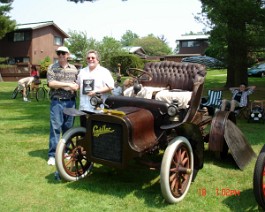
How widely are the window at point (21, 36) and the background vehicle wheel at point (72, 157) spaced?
126ft

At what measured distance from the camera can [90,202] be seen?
433cm

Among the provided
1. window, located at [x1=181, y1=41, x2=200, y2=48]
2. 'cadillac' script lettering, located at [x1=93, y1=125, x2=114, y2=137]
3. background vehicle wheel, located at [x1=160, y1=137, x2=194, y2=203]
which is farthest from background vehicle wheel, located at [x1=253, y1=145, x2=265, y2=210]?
window, located at [x1=181, y1=41, x2=200, y2=48]

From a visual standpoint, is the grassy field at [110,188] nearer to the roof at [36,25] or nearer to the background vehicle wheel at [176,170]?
the background vehicle wheel at [176,170]

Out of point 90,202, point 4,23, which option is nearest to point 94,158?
point 90,202

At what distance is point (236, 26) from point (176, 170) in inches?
316

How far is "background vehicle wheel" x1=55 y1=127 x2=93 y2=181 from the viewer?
480 centimetres

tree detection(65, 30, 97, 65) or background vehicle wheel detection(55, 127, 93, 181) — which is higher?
tree detection(65, 30, 97, 65)

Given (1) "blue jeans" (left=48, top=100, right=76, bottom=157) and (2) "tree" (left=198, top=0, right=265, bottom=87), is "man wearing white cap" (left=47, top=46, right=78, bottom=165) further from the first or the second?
(2) "tree" (left=198, top=0, right=265, bottom=87)

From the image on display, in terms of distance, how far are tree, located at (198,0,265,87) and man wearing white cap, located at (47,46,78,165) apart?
6502 millimetres

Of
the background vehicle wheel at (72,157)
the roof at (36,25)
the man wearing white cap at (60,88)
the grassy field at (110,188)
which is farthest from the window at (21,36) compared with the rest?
the background vehicle wheel at (72,157)

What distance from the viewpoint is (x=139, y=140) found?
14.6 feet

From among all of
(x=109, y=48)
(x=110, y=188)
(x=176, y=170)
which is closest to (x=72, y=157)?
(x=110, y=188)

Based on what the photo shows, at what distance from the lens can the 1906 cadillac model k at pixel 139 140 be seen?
14.1ft

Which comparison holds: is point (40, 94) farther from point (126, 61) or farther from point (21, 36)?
point (21, 36)
